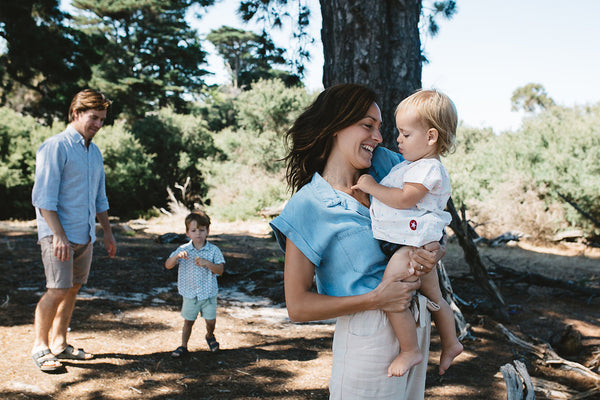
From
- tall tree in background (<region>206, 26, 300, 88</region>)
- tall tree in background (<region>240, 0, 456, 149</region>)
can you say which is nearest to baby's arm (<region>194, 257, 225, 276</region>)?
tall tree in background (<region>240, 0, 456, 149</region>)

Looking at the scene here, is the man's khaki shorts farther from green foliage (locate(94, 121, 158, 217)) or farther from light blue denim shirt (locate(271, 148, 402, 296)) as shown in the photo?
green foliage (locate(94, 121, 158, 217))

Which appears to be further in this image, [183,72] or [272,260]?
[183,72]

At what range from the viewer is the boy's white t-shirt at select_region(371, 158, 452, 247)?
165 cm

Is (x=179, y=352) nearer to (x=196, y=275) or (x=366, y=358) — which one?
(x=196, y=275)

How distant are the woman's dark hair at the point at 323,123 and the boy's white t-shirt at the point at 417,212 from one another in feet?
0.92

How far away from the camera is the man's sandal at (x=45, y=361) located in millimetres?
3381

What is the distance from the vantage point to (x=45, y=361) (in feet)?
11.1

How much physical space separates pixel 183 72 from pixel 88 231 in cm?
2400

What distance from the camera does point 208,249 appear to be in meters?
3.98

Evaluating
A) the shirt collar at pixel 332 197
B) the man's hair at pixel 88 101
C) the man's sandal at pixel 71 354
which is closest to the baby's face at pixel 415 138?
the shirt collar at pixel 332 197

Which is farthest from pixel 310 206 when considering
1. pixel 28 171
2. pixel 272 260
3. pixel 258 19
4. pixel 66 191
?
pixel 28 171

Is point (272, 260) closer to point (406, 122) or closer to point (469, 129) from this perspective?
point (406, 122)

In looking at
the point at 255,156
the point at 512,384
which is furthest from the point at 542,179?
the point at 255,156

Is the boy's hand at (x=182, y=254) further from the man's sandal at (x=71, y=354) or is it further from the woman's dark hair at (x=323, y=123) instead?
the woman's dark hair at (x=323, y=123)
